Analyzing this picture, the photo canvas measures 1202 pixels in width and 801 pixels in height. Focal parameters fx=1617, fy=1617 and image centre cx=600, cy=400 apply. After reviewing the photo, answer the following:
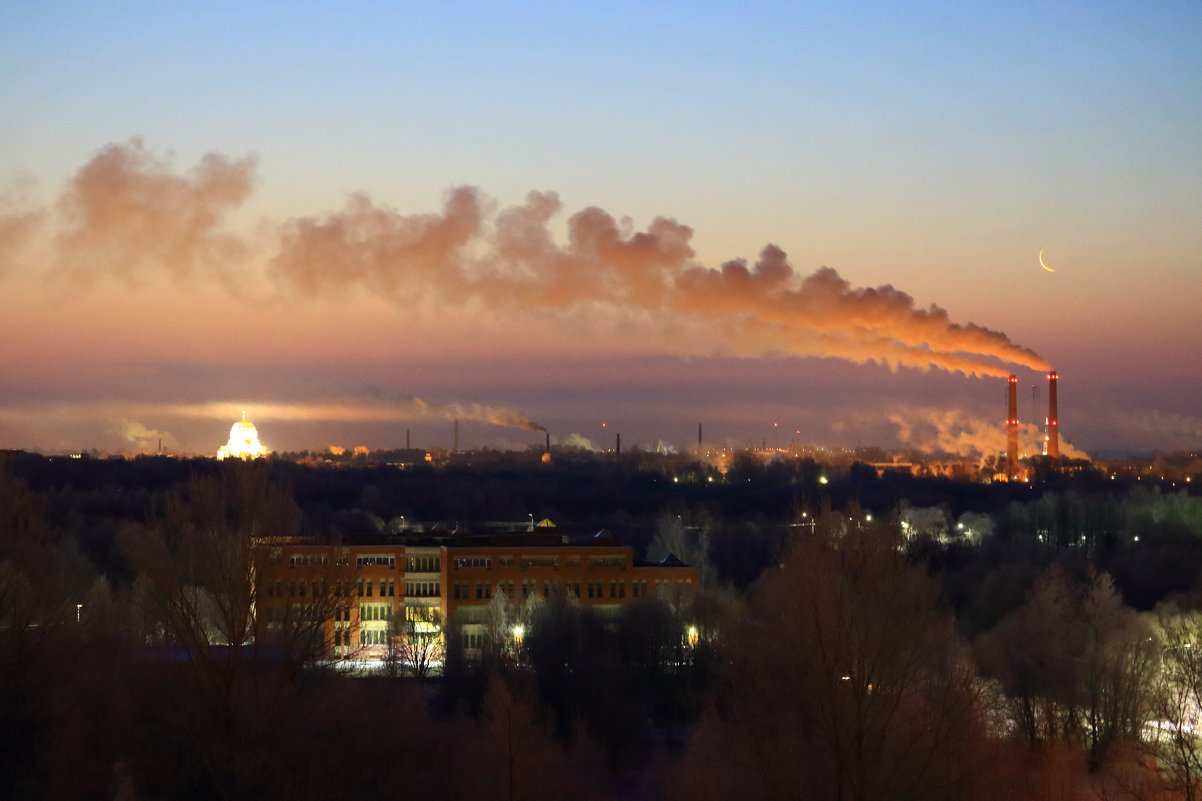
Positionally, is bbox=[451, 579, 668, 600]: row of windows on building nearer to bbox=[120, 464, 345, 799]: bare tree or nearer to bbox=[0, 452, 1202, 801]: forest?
bbox=[0, 452, 1202, 801]: forest

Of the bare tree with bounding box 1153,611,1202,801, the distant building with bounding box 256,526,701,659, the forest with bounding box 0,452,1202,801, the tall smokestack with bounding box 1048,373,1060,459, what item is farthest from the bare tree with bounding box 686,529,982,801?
the tall smokestack with bounding box 1048,373,1060,459

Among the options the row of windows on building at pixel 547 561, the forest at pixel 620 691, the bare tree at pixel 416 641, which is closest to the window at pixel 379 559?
the bare tree at pixel 416 641

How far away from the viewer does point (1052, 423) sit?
119 meters

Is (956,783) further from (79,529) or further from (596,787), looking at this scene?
(79,529)

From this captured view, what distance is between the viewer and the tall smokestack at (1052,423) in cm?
11225

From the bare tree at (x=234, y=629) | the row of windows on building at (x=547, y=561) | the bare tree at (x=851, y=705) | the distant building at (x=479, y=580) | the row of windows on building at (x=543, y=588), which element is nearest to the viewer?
the bare tree at (x=851, y=705)

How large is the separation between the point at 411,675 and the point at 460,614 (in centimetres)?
956

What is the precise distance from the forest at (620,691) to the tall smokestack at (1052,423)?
2246 inches

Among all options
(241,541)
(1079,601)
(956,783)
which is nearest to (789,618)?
(956,783)

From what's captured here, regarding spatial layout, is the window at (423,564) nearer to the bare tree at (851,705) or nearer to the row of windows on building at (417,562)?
the row of windows on building at (417,562)

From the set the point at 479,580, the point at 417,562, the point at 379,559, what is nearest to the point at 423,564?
the point at 417,562

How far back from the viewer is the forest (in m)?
28.8

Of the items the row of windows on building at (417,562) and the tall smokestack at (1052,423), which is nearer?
the row of windows on building at (417,562)

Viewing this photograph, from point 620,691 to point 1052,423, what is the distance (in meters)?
83.0
